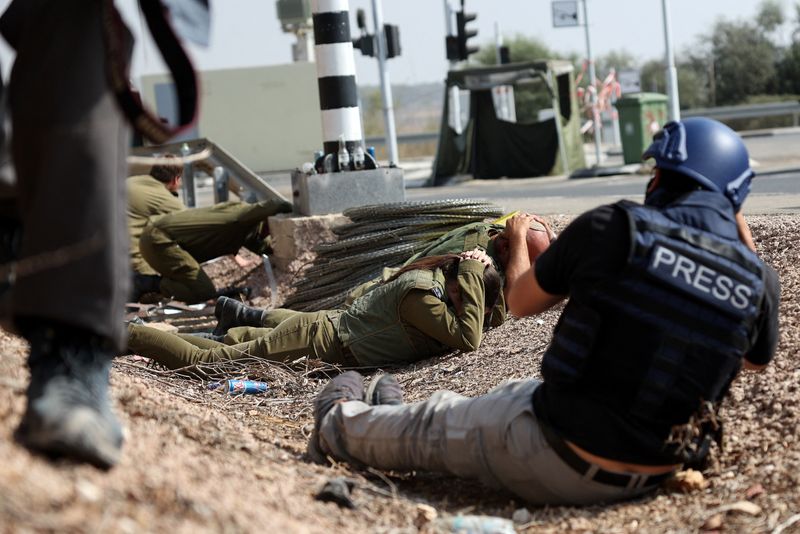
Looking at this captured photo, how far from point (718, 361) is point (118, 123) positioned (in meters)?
1.89

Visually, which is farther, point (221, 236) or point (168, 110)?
point (168, 110)

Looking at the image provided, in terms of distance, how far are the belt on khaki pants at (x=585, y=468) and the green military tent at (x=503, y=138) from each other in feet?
57.5

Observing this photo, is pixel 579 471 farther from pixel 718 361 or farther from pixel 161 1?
pixel 161 1

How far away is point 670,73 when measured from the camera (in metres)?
20.3

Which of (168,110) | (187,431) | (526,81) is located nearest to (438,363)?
(187,431)

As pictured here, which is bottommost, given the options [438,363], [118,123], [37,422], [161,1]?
[438,363]

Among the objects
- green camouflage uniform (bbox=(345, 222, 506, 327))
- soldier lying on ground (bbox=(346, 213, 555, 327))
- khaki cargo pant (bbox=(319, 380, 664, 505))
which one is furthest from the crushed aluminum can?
khaki cargo pant (bbox=(319, 380, 664, 505))

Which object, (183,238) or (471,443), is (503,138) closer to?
(183,238)

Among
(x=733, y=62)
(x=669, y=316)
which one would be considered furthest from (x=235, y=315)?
(x=733, y=62)

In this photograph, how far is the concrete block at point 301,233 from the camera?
9.02 m

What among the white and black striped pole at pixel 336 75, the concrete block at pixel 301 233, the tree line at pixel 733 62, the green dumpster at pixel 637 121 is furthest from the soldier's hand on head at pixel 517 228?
the tree line at pixel 733 62

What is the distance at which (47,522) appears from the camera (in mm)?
2369

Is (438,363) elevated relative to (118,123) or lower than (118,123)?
lower

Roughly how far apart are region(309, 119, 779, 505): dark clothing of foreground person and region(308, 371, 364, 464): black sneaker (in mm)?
621
